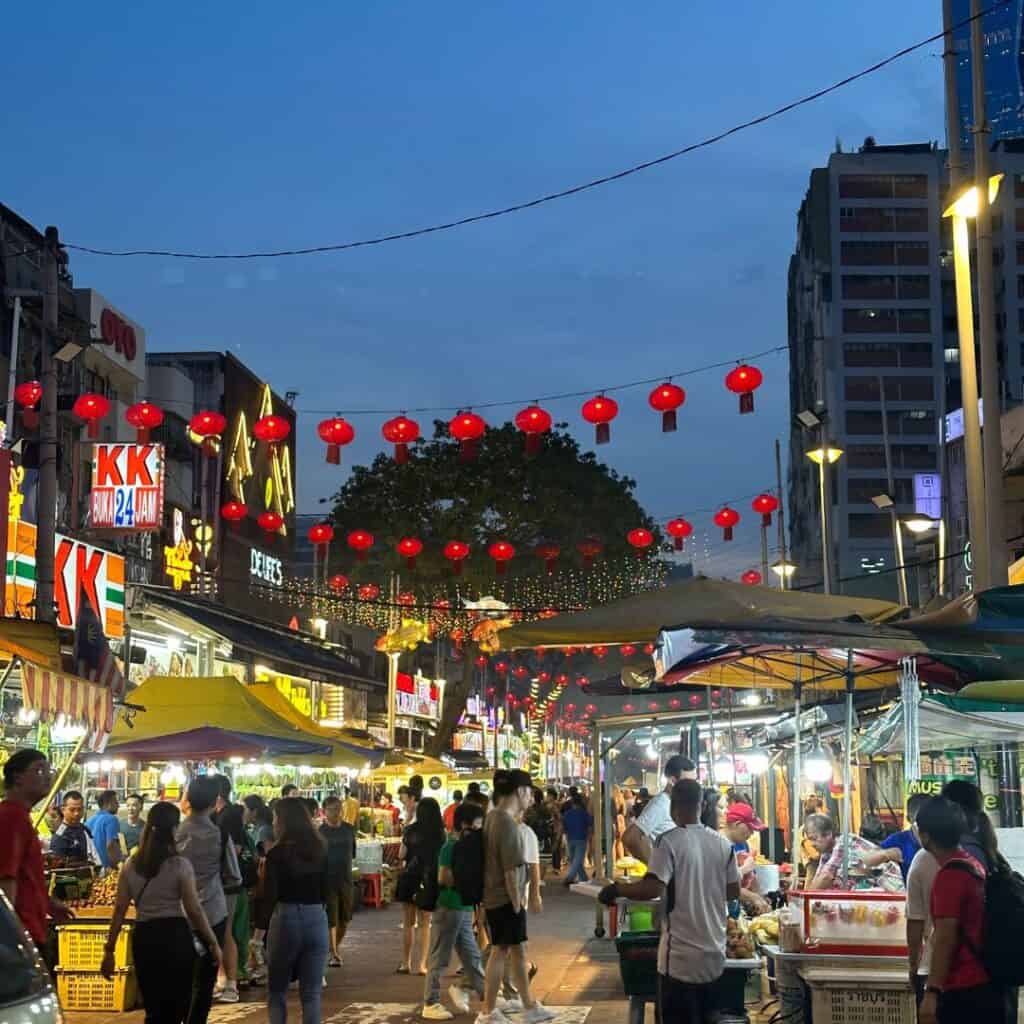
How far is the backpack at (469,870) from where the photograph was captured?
13.0 m

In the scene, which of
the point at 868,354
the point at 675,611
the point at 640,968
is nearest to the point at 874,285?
the point at 868,354

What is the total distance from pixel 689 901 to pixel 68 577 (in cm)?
1858

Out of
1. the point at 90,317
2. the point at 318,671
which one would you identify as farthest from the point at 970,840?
the point at 90,317

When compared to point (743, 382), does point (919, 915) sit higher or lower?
lower

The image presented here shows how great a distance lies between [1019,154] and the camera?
300 feet

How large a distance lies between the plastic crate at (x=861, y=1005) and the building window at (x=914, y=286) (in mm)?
86892

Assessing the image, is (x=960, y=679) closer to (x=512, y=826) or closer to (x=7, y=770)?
(x=512, y=826)

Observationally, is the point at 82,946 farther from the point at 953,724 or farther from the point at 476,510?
the point at 476,510

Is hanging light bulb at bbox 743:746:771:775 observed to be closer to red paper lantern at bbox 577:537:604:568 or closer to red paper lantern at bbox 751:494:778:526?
red paper lantern at bbox 751:494:778:526

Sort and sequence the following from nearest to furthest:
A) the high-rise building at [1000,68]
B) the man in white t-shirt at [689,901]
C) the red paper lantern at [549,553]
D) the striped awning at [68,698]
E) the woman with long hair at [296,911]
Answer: the man in white t-shirt at [689,901] < the woman with long hair at [296,911] < the striped awning at [68,698] < the high-rise building at [1000,68] < the red paper lantern at [549,553]

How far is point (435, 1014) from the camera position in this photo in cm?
1349

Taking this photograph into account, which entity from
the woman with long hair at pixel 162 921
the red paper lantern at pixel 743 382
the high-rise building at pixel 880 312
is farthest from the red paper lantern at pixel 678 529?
the high-rise building at pixel 880 312

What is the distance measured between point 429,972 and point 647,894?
5.75 metres

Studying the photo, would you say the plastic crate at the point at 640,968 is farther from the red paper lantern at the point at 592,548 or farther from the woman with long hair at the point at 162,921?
the red paper lantern at the point at 592,548
